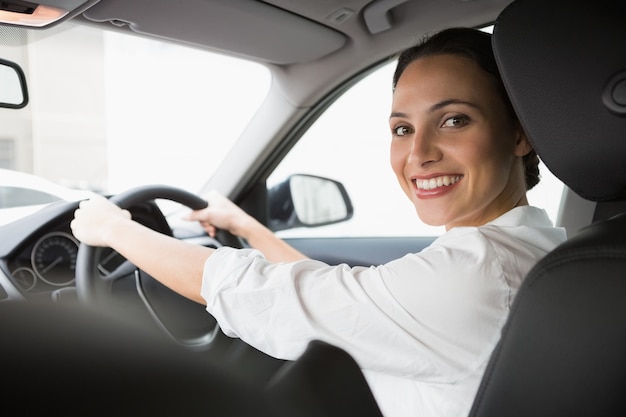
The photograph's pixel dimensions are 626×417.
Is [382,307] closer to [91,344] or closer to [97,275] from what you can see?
[91,344]

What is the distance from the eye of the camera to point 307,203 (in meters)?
3.69

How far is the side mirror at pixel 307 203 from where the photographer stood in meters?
3.60

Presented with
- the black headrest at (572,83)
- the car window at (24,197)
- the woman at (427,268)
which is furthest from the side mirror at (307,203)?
the black headrest at (572,83)

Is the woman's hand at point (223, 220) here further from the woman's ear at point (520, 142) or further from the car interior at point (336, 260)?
the woman's ear at point (520, 142)

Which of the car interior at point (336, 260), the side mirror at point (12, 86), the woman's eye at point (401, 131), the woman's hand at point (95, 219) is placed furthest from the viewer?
the side mirror at point (12, 86)

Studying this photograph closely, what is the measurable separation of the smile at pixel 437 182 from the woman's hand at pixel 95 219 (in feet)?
2.90

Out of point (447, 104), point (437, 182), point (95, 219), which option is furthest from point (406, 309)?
point (95, 219)

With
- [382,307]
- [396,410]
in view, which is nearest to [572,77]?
[382,307]

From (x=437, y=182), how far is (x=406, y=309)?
0.48 meters

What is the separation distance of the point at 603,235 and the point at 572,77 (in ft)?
1.07

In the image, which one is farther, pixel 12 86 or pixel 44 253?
pixel 44 253

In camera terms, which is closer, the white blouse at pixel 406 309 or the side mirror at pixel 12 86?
the white blouse at pixel 406 309

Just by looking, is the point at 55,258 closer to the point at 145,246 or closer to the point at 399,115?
the point at 145,246

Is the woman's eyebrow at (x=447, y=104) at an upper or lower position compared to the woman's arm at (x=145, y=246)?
upper
